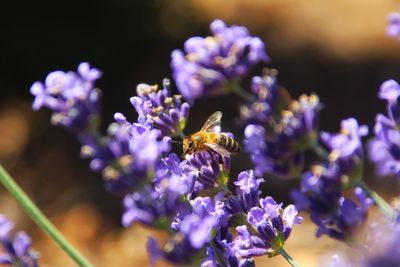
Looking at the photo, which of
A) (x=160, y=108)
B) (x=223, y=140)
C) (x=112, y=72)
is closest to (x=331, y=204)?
(x=160, y=108)

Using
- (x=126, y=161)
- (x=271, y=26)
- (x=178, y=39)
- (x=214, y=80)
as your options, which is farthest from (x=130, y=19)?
(x=126, y=161)

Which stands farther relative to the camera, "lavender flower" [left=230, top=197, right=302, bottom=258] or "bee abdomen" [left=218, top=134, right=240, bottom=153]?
"bee abdomen" [left=218, top=134, right=240, bottom=153]

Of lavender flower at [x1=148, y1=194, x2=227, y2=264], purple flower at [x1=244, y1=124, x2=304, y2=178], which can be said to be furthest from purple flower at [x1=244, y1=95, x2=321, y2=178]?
lavender flower at [x1=148, y1=194, x2=227, y2=264]

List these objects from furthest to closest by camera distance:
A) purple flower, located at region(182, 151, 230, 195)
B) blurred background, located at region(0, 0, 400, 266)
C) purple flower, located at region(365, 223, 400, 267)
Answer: blurred background, located at region(0, 0, 400, 266) → purple flower, located at region(182, 151, 230, 195) → purple flower, located at region(365, 223, 400, 267)

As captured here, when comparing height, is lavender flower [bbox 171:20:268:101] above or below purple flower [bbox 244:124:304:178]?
above

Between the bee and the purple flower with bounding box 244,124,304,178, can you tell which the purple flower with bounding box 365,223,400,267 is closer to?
the purple flower with bounding box 244,124,304,178

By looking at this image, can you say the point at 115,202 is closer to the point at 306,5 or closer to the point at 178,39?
the point at 178,39
